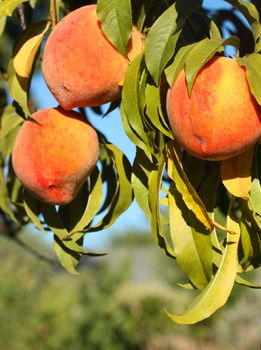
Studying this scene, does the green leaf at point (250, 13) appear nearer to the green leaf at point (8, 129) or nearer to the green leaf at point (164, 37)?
the green leaf at point (164, 37)

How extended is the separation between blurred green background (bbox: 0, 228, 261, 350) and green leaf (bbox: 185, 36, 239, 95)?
17.4 feet

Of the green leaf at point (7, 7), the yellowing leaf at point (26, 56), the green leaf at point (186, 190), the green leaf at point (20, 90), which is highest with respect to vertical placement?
the green leaf at point (7, 7)

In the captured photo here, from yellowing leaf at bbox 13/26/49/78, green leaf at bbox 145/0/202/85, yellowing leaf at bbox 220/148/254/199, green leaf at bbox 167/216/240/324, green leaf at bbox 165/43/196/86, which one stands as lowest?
green leaf at bbox 167/216/240/324

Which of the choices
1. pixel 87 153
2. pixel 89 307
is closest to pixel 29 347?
pixel 89 307

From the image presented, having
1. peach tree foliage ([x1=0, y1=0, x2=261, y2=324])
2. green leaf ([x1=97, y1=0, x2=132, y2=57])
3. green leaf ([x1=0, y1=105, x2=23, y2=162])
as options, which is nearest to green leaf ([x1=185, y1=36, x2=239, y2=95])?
peach tree foliage ([x1=0, y1=0, x2=261, y2=324])

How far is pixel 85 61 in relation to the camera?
842 mm

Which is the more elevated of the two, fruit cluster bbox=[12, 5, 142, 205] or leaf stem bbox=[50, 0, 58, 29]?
leaf stem bbox=[50, 0, 58, 29]

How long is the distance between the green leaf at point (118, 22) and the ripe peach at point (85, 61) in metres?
0.02

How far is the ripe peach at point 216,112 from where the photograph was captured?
2.46 ft

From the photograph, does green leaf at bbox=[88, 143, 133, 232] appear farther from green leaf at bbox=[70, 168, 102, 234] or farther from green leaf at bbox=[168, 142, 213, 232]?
green leaf at bbox=[168, 142, 213, 232]

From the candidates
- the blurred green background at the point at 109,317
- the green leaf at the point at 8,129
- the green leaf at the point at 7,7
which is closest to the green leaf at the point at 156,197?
the green leaf at the point at 7,7

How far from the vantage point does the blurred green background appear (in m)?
6.17

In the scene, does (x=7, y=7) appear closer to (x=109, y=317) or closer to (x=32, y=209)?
(x=32, y=209)

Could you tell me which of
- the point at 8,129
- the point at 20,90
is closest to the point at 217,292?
the point at 20,90
